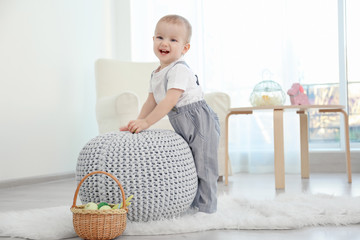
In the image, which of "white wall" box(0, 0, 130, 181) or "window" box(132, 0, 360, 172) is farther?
"window" box(132, 0, 360, 172)

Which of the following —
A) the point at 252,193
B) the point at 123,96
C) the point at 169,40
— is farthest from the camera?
the point at 123,96

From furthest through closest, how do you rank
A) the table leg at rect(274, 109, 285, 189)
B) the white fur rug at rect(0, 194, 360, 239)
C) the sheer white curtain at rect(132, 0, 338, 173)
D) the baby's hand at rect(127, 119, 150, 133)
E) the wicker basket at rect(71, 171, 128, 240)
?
1. the sheer white curtain at rect(132, 0, 338, 173)
2. the table leg at rect(274, 109, 285, 189)
3. the baby's hand at rect(127, 119, 150, 133)
4. the white fur rug at rect(0, 194, 360, 239)
5. the wicker basket at rect(71, 171, 128, 240)

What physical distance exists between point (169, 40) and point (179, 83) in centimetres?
18

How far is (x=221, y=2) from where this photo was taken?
3.76 metres

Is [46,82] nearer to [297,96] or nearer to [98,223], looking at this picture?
[297,96]

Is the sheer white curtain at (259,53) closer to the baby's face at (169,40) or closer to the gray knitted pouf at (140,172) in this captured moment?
the baby's face at (169,40)

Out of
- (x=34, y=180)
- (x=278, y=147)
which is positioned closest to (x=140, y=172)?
(x=278, y=147)

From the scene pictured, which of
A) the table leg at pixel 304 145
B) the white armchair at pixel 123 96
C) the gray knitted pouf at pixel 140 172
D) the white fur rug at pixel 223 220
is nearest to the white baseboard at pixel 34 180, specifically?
the white armchair at pixel 123 96

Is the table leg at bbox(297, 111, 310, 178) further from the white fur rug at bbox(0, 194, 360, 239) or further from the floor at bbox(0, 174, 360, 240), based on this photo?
the white fur rug at bbox(0, 194, 360, 239)

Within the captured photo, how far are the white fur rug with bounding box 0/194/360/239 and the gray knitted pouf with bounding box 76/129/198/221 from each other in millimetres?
53

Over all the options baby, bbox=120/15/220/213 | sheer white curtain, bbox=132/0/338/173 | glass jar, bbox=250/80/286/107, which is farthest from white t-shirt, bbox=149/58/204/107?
sheer white curtain, bbox=132/0/338/173

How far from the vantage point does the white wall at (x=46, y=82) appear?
2863 mm

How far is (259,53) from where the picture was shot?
→ 3.66 m

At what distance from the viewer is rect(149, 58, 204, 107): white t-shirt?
1.61 metres
